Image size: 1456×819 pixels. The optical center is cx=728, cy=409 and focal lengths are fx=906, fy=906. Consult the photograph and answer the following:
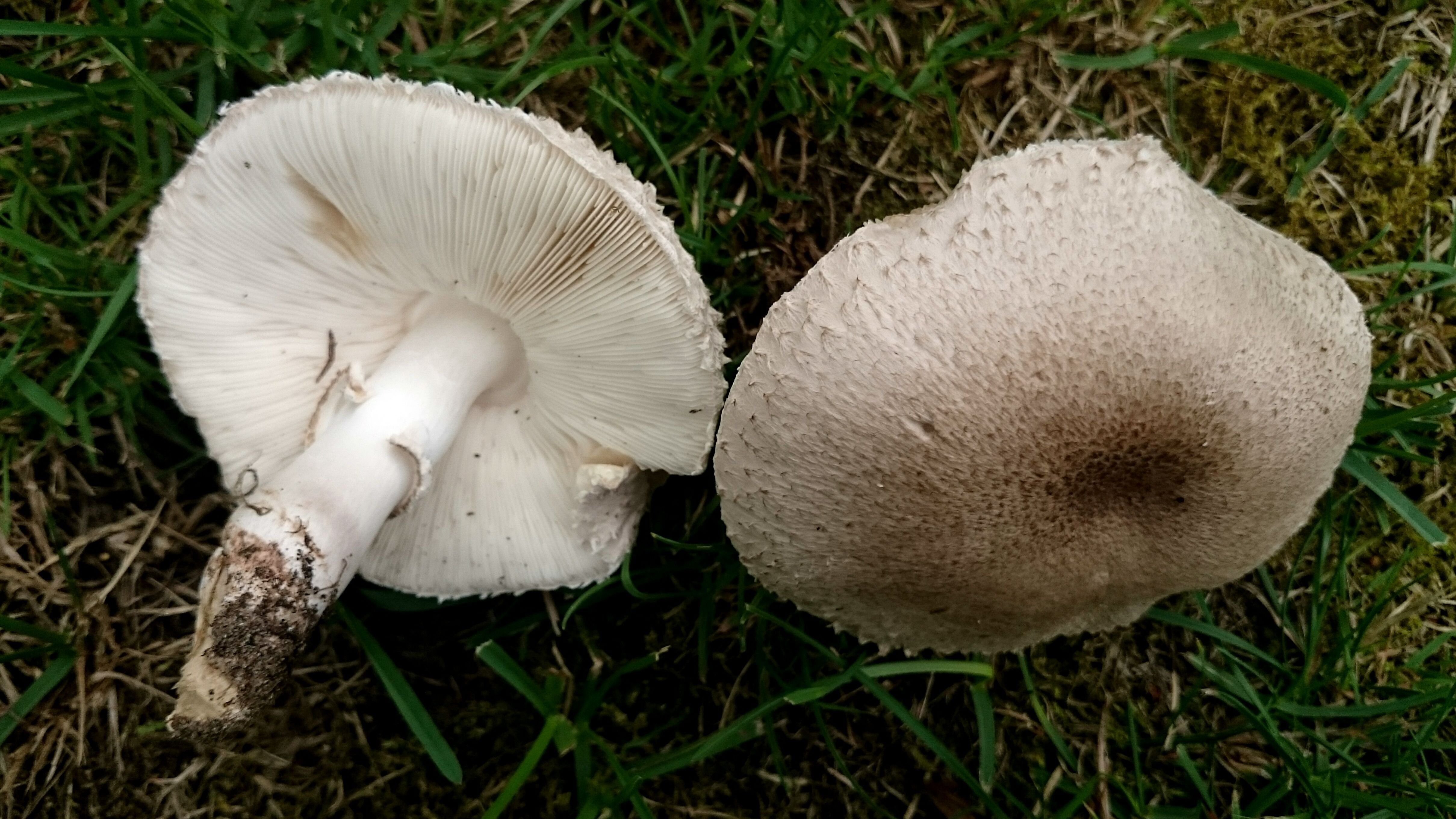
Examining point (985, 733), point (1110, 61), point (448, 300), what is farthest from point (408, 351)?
point (1110, 61)

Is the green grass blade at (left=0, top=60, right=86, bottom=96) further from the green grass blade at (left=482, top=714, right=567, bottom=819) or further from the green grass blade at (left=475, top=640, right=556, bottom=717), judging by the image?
the green grass blade at (left=482, top=714, right=567, bottom=819)

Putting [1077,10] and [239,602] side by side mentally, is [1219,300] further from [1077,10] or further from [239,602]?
[239,602]

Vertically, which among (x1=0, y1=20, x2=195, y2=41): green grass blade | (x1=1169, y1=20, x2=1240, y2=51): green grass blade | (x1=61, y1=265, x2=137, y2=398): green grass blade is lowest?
(x1=61, y1=265, x2=137, y2=398): green grass blade

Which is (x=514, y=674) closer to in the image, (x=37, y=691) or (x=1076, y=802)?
(x=37, y=691)

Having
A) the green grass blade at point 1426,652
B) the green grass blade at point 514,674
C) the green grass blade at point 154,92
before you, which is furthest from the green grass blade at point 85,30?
the green grass blade at point 1426,652

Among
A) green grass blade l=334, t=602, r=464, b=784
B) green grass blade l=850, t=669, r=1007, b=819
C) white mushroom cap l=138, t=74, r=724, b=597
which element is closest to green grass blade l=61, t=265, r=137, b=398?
white mushroom cap l=138, t=74, r=724, b=597

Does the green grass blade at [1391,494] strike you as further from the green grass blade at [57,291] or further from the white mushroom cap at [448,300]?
the green grass blade at [57,291]

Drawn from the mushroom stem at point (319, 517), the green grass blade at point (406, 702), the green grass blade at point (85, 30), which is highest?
the green grass blade at point (85, 30)
